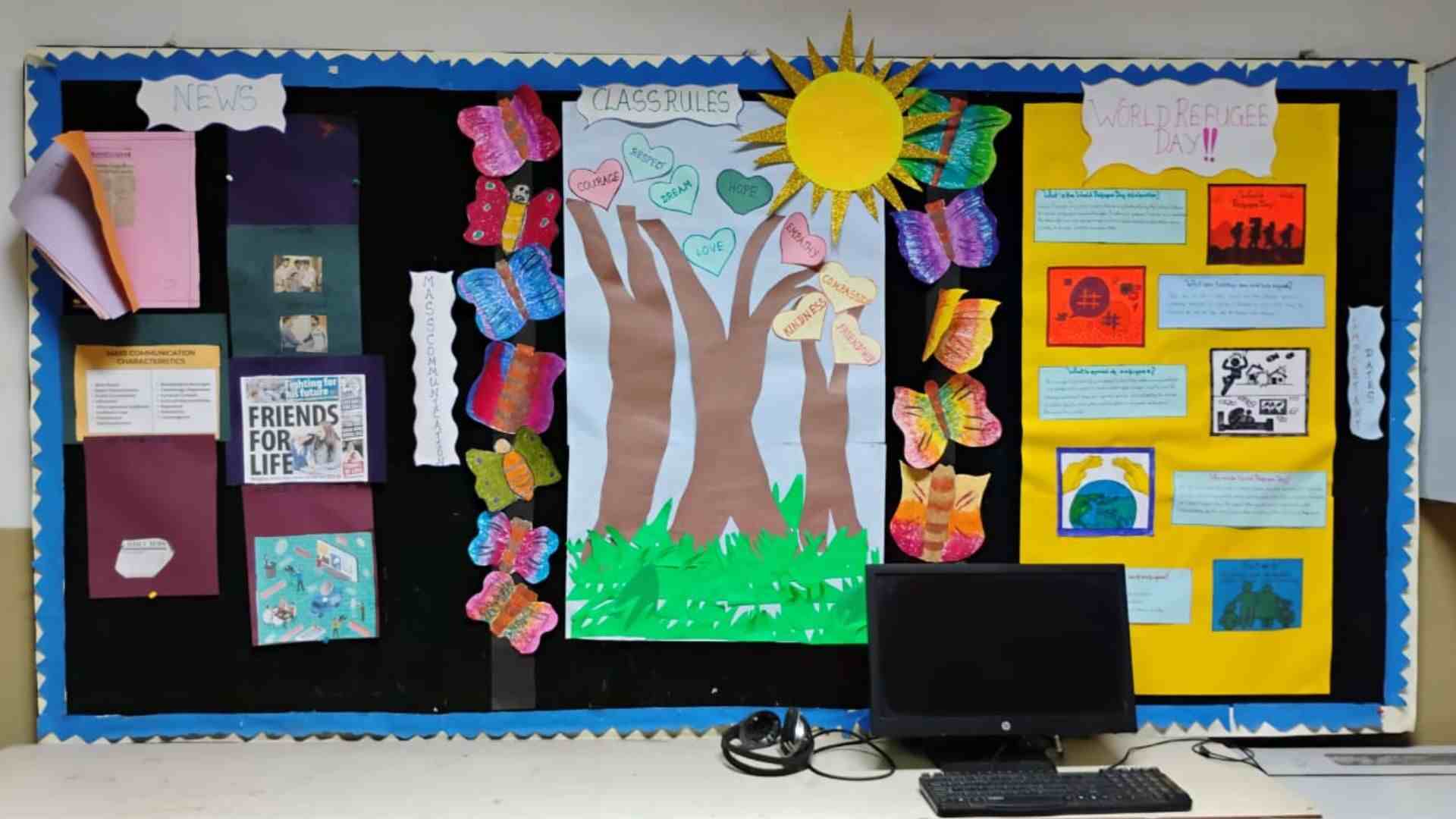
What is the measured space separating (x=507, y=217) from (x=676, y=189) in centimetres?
32

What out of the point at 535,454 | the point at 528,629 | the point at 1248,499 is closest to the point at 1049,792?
the point at 1248,499

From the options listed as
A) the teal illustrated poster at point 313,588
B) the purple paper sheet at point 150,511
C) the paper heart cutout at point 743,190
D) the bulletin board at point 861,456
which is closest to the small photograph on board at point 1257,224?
the bulletin board at point 861,456

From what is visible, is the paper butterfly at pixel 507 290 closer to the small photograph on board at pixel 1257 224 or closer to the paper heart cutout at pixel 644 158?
the paper heart cutout at pixel 644 158

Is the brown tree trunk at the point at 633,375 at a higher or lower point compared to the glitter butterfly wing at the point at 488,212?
lower

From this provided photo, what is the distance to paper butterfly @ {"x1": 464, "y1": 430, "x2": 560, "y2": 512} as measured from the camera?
5.57ft

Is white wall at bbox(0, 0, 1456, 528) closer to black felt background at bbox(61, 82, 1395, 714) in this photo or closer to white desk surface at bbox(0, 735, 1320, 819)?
black felt background at bbox(61, 82, 1395, 714)

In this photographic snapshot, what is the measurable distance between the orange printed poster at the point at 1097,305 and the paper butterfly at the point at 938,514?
1.05 ft

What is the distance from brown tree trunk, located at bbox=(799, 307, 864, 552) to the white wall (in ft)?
2.08

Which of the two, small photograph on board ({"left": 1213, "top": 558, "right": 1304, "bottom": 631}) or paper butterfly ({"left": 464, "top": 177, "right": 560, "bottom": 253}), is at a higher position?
paper butterfly ({"left": 464, "top": 177, "right": 560, "bottom": 253})

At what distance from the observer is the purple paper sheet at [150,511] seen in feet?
5.47

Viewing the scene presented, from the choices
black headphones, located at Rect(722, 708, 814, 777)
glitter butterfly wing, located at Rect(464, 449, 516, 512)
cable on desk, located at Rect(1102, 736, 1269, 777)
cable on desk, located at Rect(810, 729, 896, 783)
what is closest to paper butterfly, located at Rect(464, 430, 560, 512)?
glitter butterfly wing, located at Rect(464, 449, 516, 512)

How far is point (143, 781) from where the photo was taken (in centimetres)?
150

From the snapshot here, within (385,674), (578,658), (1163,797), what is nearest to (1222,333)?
(1163,797)

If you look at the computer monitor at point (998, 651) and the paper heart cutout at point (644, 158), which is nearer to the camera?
the computer monitor at point (998, 651)
